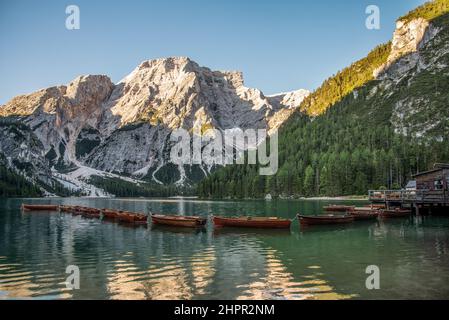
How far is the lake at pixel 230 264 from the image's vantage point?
83.0 ft

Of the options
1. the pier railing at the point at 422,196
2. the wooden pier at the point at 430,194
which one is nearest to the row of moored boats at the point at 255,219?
the pier railing at the point at 422,196

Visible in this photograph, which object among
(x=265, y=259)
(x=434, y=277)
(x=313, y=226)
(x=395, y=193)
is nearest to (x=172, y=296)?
(x=265, y=259)

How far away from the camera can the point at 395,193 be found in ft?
313

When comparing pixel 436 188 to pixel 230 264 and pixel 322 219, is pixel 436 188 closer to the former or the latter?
pixel 322 219

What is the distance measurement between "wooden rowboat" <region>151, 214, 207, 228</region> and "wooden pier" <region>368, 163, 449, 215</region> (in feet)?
158

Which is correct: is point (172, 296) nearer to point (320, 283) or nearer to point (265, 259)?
point (320, 283)

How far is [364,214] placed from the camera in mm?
81062

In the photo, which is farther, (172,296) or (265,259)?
(265,259)

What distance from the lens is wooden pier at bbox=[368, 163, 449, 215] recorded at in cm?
8031

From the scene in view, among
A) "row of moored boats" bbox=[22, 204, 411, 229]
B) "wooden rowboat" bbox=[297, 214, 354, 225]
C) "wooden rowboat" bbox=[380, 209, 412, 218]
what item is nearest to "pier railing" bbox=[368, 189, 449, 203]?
"wooden rowboat" bbox=[380, 209, 412, 218]

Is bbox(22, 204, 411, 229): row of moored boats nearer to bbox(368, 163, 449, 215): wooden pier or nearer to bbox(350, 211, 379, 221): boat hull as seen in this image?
bbox(350, 211, 379, 221): boat hull

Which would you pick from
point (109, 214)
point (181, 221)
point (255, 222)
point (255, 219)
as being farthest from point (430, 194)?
point (109, 214)
